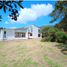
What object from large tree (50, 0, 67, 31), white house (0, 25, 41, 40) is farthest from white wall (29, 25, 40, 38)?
large tree (50, 0, 67, 31)

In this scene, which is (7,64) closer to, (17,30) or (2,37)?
(2,37)

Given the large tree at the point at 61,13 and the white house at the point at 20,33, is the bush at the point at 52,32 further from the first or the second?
the white house at the point at 20,33

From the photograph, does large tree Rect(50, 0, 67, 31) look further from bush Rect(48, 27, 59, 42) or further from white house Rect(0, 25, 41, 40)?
white house Rect(0, 25, 41, 40)

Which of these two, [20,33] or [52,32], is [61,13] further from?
[20,33]

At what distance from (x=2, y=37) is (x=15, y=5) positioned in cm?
3779

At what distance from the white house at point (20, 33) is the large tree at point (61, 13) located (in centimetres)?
1821

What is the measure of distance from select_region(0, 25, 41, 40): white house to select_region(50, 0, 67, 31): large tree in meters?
18.2

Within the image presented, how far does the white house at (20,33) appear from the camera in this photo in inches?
1641

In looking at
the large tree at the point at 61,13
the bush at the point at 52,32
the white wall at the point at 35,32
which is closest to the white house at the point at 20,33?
the white wall at the point at 35,32

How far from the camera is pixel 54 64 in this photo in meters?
14.5

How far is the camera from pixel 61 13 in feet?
66.6

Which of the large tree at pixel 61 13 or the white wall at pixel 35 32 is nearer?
the large tree at pixel 61 13

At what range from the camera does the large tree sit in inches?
768

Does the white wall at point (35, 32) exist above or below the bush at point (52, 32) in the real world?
above
